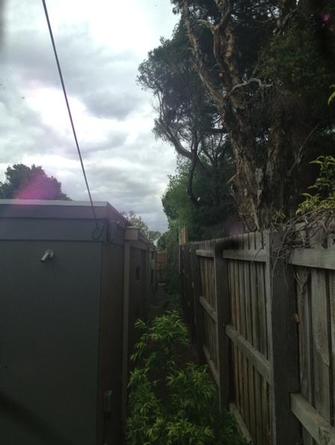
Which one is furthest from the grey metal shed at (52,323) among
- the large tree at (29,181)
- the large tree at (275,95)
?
the large tree at (29,181)

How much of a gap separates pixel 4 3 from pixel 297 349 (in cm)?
214

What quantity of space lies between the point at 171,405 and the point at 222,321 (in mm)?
1552

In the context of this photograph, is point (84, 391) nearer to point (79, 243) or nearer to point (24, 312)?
point (24, 312)

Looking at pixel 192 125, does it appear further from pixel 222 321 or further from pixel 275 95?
pixel 222 321

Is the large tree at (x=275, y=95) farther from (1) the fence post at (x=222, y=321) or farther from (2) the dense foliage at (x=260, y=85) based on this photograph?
(1) the fence post at (x=222, y=321)

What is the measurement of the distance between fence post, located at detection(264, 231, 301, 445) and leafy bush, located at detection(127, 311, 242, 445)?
718 millimetres

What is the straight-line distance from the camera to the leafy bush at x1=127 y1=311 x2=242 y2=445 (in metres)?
3.11

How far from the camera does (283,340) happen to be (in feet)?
8.34

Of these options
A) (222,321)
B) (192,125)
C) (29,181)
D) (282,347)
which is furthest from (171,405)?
(29,181)

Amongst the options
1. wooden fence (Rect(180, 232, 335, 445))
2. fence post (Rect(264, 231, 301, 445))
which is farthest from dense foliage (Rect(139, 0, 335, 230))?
fence post (Rect(264, 231, 301, 445))

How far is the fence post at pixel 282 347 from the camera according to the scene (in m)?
2.49

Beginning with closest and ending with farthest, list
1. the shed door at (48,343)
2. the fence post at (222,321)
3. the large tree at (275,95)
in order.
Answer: the shed door at (48,343) < the fence post at (222,321) < the large tree at (275,95)

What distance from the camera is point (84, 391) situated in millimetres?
4215

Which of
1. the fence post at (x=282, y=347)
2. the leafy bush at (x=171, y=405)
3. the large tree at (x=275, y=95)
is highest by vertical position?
the large tree at (x=275, y=95)
